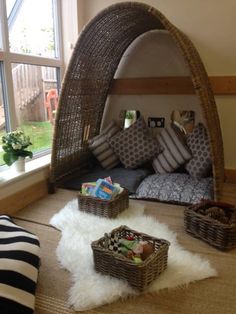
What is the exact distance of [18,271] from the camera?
1.34 metres

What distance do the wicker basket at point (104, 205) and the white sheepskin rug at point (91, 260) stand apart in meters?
0.04

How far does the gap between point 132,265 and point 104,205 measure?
0.75 m

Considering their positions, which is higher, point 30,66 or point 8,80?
point 30,66

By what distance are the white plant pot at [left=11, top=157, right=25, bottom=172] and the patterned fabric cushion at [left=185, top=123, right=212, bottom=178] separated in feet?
4.82

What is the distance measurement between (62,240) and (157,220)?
67 cm

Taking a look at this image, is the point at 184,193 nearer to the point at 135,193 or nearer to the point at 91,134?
the point at 135,193

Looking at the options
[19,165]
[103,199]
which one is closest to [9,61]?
[19,165]

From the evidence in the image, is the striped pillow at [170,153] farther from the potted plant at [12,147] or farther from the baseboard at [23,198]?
the potted plant at [12,147]

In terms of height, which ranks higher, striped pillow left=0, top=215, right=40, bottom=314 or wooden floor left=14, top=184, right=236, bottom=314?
striped pillow left=0, top=215, right=40, bottom=314

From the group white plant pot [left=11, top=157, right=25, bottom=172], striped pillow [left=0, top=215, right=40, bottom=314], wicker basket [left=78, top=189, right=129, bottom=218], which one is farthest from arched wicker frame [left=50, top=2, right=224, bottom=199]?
striped pillow [left=0, top=215, right=40, bottom=314]

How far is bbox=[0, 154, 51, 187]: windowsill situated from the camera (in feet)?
7.34

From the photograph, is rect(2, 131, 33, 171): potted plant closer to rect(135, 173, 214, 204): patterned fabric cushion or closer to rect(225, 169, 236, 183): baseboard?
rect(135, 173, 214, 204): patterned fabric cushion

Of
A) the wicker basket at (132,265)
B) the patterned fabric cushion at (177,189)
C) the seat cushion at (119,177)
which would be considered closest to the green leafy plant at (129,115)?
the seat cushion at (119,177)

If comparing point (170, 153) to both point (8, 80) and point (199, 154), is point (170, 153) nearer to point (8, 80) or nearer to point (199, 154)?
point (199, 154)
